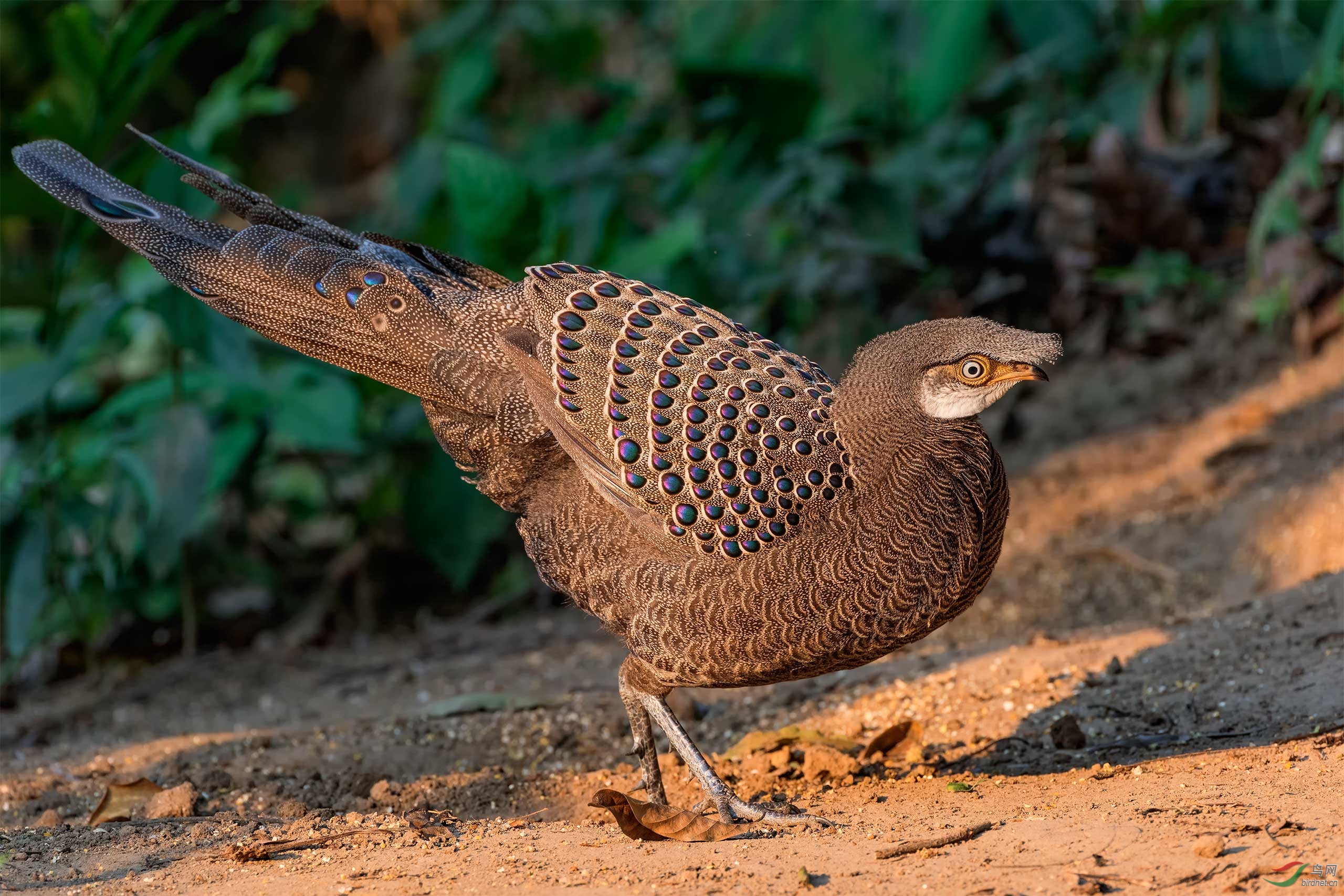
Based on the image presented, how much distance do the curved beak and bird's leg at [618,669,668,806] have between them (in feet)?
4.45

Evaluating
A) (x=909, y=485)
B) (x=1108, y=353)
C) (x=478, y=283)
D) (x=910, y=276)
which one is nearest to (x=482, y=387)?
(x=478, y=283)

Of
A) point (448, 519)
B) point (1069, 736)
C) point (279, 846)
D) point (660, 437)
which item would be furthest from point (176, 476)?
point (1069, 736)

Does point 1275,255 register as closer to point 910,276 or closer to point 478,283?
point 910,276

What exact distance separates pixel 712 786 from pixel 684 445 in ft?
3.05

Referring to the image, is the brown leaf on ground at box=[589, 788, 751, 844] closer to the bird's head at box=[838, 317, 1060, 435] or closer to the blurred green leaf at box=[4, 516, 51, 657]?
the bird's head at box=[838, 317, 1060, 435]

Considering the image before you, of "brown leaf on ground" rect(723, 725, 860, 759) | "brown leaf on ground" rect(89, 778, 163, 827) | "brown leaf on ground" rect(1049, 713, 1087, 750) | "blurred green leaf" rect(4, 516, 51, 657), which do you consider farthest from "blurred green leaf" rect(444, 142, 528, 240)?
"brown leaf on ground" rect(1049, 713, 1087, 750)

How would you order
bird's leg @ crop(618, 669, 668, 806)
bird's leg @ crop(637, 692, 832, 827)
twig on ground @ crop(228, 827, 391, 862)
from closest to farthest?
twig on ground @ crop(228, 827, 391, 862)
bird's leg @ crop(637, 692, 832, 827)
bird's leg @ crop(618, 669, 668, 806)

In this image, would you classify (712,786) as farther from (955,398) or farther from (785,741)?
(955,398)

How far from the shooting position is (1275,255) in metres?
6.66

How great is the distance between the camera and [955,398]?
12.0 feet

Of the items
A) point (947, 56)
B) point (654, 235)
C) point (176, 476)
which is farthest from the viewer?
point (947, 56)

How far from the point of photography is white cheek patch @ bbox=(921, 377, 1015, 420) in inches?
142
